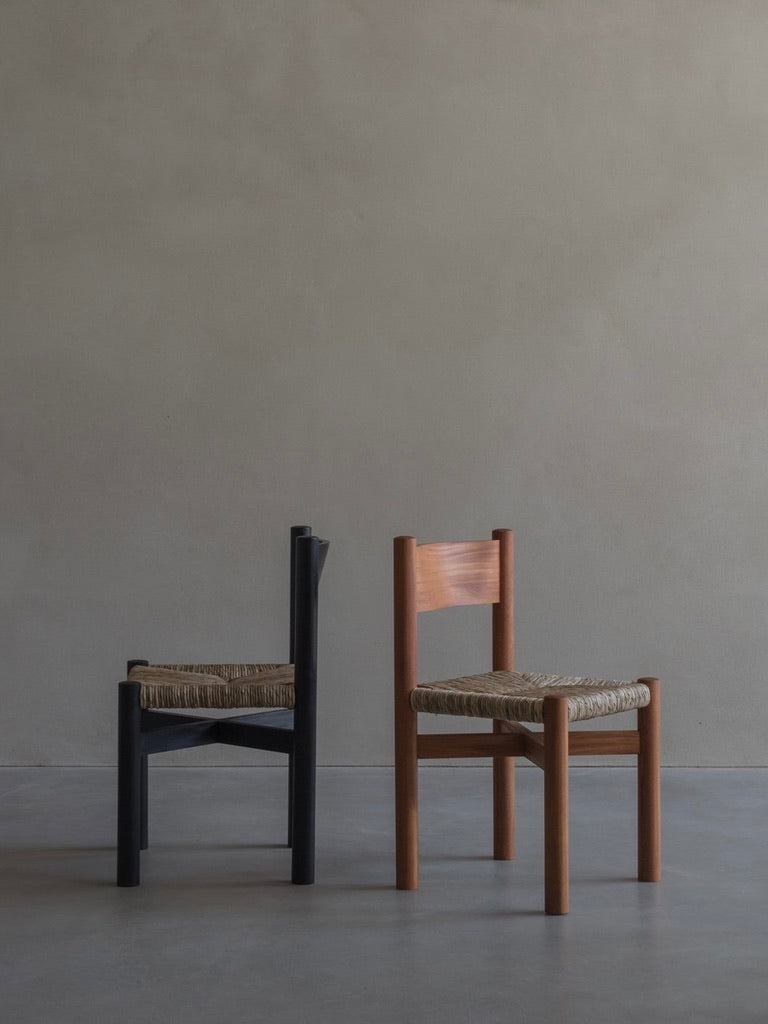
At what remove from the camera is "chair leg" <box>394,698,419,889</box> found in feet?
8.21

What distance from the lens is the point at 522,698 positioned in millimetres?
2379

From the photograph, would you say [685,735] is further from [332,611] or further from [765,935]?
[765,935]

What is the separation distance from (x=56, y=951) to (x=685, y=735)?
6.92 feet

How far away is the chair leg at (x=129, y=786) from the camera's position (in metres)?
2.50

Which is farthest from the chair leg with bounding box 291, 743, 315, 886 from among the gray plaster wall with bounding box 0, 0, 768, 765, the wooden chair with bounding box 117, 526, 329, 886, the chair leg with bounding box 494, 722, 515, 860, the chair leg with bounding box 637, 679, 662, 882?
the gray plaster wall with bounding box 0, 0, 768, 765

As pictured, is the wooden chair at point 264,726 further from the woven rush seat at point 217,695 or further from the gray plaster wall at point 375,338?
the gray plaster wall at point 375,338

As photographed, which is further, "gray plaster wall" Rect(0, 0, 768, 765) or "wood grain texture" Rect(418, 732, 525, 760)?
"gray plaster wall" Rect(0, 0, 768, 765)

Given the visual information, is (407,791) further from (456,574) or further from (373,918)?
(456,574)

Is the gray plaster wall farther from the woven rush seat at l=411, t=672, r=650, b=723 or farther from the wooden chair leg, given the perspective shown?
the woven rush seat at l=411, t=672, r=650, b=723

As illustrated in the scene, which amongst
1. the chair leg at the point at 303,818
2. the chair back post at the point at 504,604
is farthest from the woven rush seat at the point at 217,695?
the chair back post at the point at 504,604

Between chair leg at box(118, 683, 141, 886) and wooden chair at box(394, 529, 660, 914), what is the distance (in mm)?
530

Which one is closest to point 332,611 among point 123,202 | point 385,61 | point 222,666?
point 222,666

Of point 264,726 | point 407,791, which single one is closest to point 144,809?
point 264,726

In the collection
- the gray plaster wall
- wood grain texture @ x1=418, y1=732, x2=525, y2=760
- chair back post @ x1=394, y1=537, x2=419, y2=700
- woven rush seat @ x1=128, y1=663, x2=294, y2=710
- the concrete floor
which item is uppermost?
the gray plaster wall
